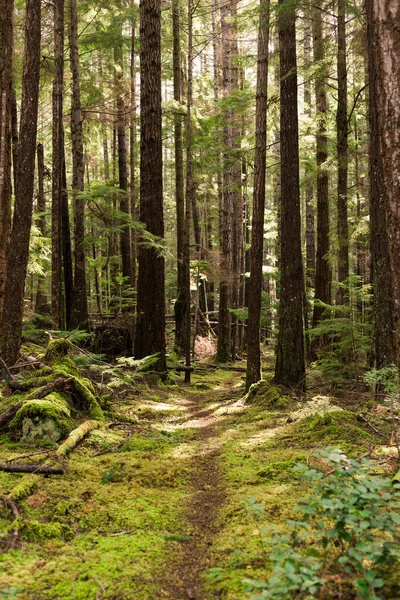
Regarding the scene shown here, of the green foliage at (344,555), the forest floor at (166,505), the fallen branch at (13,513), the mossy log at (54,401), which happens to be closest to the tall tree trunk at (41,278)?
the mossy log at (54,401)

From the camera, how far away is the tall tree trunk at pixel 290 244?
9633 millimetres

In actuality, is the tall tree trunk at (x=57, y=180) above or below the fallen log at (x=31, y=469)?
above

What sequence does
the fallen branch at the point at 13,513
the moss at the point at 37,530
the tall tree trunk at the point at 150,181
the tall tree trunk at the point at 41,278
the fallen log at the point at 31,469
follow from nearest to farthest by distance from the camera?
1. the fallen branch at the point at 13,513
2. the moss at the point at 37,530
3. the fallen log at the point at 31,469
4. the tall tree trunk at the point at 150,181
5. the tall tree trunk at the point at 41,278

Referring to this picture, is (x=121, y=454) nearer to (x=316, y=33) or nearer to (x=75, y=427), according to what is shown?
(x=75, y=427)

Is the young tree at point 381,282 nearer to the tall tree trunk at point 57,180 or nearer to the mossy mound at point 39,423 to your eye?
the mossy mound at point 39,423

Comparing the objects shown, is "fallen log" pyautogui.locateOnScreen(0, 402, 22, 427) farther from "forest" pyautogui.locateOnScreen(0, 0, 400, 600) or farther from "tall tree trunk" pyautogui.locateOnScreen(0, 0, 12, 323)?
"tall tree trunk" pyautogui.locateOnScreen(0, 0, 12, 323)

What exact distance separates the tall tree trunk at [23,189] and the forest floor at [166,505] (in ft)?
10.6

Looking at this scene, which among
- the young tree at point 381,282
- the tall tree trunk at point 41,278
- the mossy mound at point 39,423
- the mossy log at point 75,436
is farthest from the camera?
the tall tree trunk at point 41,278

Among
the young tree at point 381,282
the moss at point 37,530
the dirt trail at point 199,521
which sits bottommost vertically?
the dirt trail at point 199,521

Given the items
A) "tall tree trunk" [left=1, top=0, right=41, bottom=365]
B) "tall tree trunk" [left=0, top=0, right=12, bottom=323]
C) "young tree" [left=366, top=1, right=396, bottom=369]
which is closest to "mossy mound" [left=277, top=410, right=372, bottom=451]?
"young tree" [left=366, top=1, right=396, bottom=369]

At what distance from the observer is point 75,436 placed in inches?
219

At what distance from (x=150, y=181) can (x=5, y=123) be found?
3.40 metres

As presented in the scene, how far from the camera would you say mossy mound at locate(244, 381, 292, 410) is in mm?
8719

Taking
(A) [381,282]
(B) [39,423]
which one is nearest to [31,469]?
(B) [39,423]
